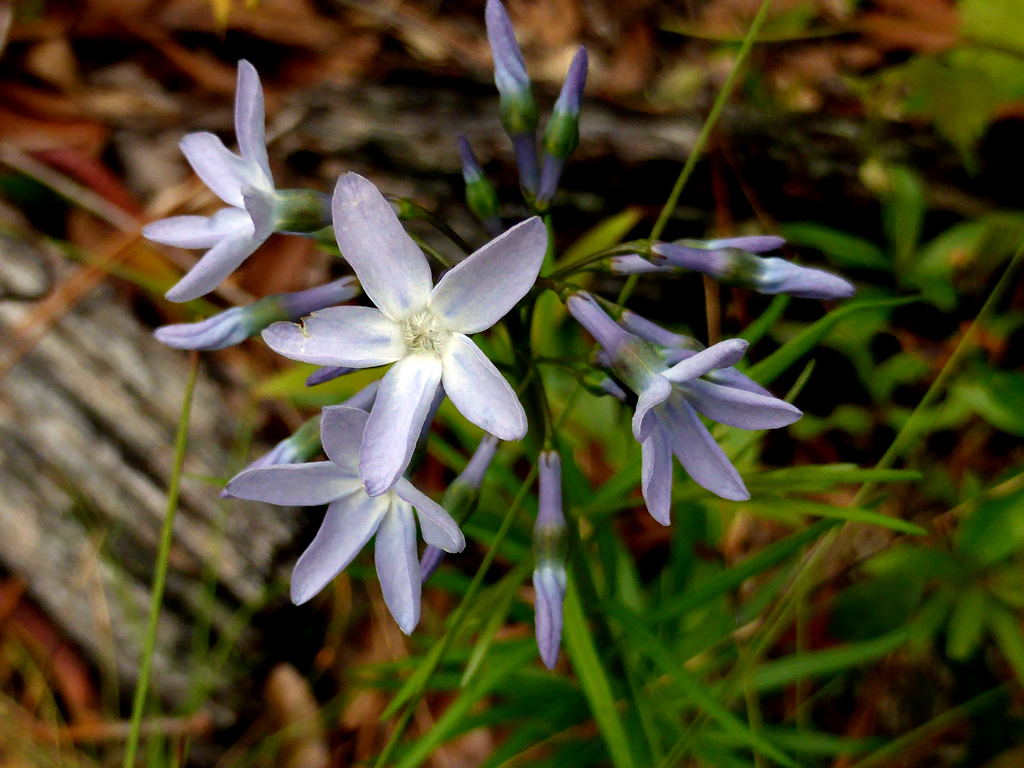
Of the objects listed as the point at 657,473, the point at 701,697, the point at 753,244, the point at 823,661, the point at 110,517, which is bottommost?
the point at 110,517

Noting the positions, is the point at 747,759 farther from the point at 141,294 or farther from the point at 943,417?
the point at 141,294

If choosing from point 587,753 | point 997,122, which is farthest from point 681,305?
point 587,753

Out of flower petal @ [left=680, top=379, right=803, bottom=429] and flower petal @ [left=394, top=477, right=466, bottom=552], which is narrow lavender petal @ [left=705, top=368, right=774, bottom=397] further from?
flower petal @ [left=394, top=477, right=466, bottom=552]

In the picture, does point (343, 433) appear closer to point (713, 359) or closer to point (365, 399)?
point (365, 399)

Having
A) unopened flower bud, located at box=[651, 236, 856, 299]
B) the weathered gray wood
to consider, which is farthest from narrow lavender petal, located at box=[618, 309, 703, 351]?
the weathered gray wood

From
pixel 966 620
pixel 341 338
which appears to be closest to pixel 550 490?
pixel 341 338

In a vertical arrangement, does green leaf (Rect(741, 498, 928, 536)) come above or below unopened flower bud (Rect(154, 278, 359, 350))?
below

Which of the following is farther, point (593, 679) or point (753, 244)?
point (593, 679)
